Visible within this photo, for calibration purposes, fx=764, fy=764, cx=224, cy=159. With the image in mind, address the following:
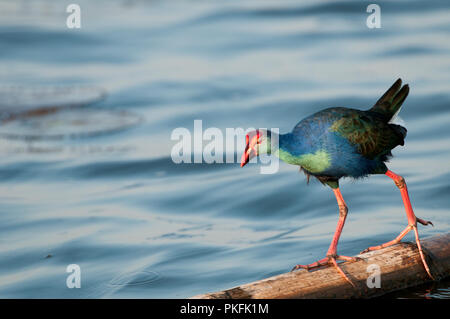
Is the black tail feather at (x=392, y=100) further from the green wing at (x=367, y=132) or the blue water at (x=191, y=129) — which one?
the blue water at (x=191, y=129)

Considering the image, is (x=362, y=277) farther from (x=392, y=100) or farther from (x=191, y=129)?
(x=191, y=129)

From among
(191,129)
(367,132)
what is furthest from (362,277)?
(191,129)

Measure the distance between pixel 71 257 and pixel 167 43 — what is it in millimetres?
9439

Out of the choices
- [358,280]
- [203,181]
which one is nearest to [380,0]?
[203,181]

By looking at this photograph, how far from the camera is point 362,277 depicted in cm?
535

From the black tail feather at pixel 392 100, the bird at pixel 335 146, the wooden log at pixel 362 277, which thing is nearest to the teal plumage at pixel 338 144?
the bird at pixel 335 146

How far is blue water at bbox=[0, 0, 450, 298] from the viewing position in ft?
26.3

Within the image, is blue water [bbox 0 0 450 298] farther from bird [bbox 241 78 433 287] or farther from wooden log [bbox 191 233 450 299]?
bird [bbox 241 78 433 287]

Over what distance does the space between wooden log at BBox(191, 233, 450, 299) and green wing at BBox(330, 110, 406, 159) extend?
0.82 m

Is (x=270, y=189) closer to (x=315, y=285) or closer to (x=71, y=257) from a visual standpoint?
(x=71, y=257)

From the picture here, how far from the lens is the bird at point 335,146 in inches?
227

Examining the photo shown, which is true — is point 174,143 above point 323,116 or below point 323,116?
above

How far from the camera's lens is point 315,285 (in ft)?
16.9

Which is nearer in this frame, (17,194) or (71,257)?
(71,257)
